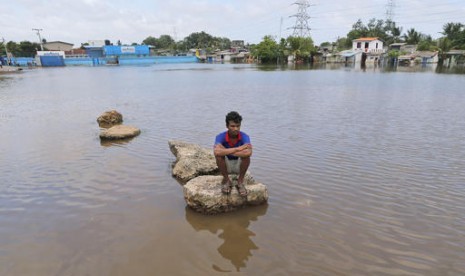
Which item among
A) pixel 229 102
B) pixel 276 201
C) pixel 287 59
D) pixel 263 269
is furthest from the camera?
pixel 287 59

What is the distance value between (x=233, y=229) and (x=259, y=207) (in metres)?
0.89

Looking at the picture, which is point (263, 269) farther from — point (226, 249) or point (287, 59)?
point (287, 59)

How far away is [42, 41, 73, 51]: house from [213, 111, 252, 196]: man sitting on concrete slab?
124 metres

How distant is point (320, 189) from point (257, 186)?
1.56 m

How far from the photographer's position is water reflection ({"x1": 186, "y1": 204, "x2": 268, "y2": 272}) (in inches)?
182

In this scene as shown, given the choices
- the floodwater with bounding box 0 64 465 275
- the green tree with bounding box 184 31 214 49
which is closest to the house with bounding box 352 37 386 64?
the floodwater with bounding box 0 64 465 275

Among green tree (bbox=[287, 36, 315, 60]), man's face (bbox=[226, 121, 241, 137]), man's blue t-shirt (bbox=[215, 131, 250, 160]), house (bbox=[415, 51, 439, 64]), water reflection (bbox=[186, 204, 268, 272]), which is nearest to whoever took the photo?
water reflection (bbox=[186, 204, 268, 272])

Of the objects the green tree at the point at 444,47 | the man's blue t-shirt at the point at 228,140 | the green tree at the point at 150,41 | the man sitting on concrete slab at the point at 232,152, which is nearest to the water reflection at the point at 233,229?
the man sitting on concrete slab at the point at 232,152

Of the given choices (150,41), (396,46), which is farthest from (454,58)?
(150,41)

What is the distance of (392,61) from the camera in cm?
7962

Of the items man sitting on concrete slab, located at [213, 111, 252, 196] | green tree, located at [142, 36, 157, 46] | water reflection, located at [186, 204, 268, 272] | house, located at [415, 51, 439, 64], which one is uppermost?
green tree, located at [142, 36, 157, 46]

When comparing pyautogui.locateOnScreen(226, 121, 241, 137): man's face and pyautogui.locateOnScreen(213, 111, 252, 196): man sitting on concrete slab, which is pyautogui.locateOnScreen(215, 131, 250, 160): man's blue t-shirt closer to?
pyautogui.locateOnScreen(213, 111, 252, 196): man sitting on concrete slab

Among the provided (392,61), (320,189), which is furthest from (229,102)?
(392,61)

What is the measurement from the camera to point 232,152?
559 centimetres
